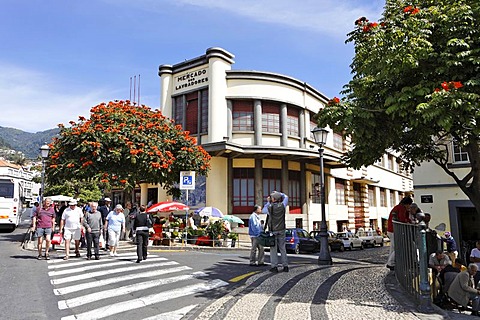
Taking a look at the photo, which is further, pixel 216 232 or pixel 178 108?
pixel 178 108

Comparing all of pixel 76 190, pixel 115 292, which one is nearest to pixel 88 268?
pixel 115 292

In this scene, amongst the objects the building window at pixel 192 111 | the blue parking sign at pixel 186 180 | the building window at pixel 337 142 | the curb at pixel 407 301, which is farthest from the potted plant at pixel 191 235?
the building window at pixel 337 142

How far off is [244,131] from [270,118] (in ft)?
6.61

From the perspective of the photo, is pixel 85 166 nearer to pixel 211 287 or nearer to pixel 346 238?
pixel 211 287

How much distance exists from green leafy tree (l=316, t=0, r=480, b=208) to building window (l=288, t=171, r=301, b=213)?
672 inches

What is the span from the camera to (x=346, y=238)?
24656 mm

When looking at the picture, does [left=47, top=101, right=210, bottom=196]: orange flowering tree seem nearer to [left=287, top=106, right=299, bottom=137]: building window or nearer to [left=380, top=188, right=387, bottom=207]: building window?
[left=287, top=106, right=299, bottom=137]: building window

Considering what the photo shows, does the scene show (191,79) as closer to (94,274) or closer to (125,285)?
(94,274)

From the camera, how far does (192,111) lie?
81.4 ft

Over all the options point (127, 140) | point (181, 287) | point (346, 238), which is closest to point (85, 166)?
point (127, 140)

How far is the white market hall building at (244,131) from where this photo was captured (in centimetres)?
2323

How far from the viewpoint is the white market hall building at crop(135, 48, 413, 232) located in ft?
76.2

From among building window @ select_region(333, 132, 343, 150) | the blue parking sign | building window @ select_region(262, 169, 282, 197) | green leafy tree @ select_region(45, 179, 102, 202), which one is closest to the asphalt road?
the blue parking sign

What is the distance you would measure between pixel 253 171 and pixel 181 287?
16.5 m
